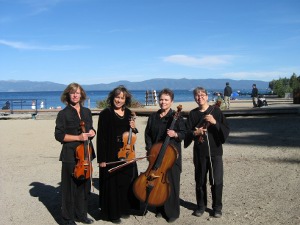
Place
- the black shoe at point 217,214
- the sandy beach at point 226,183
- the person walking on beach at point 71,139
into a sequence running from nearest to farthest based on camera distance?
1. the person walking on beach at point 71,139
2. the black shoe at point 217,214
3. the sandy beach at point 226,183

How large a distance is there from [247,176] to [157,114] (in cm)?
316

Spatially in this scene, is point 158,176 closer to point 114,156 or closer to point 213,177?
point 114,156

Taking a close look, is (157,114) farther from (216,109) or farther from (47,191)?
(47,191)

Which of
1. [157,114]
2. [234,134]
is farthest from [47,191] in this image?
[234,134]

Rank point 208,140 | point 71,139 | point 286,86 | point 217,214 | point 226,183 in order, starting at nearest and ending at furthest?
point 71,139 → point 208,140 → point 217,214 → point 226,183 → point 286,86

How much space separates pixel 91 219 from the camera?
209 inches

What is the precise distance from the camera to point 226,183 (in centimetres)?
718

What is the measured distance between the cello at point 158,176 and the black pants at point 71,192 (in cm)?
76

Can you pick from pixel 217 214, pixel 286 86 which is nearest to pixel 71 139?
pixel 217 214

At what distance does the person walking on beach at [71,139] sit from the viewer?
4980 millimetres

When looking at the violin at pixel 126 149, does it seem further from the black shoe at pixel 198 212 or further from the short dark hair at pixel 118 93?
the black shoe at pixel 198 212

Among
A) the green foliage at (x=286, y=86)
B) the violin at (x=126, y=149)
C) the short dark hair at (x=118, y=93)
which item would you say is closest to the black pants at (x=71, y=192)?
the violin at (x=126, y=149)

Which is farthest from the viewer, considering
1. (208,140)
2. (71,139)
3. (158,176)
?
(208,140)

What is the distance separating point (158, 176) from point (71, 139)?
3.81 feet
